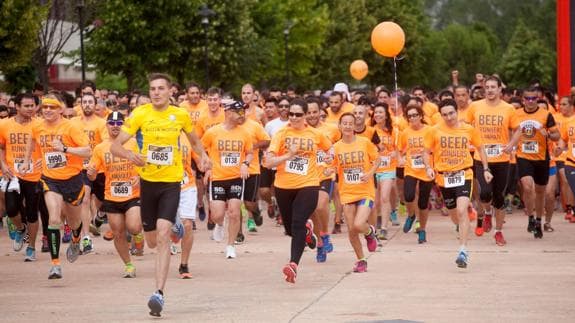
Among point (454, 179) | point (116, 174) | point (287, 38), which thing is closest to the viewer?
point (116, 174)

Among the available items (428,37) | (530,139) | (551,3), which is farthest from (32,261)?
(551,3)

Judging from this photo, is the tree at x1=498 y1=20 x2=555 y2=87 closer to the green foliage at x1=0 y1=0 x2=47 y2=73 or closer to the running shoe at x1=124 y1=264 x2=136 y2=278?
the green foliage at x1=0 y1=0 x2=47 y2=73

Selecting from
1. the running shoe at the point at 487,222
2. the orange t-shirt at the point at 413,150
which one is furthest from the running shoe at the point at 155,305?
the running shoe at the point at 487,222

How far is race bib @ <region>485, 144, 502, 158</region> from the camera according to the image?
17656mm

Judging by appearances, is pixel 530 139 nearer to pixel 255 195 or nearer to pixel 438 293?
pixel 255 195

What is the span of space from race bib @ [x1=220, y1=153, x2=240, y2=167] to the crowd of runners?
0.04 ft

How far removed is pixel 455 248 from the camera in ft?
56.0

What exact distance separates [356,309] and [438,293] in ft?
4.28

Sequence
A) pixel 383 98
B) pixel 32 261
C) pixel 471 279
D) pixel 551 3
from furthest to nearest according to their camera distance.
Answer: pixel 551 3 → pixel 383 98 → pixel 32 261 → pixel 471 279

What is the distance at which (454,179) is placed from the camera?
1548cm

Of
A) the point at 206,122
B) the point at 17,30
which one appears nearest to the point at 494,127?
the point at 206,122

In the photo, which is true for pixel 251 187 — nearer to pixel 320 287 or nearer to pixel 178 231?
pixel 178 231

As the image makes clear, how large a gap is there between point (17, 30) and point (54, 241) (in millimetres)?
13936

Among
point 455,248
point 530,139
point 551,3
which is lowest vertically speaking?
point 455,248
